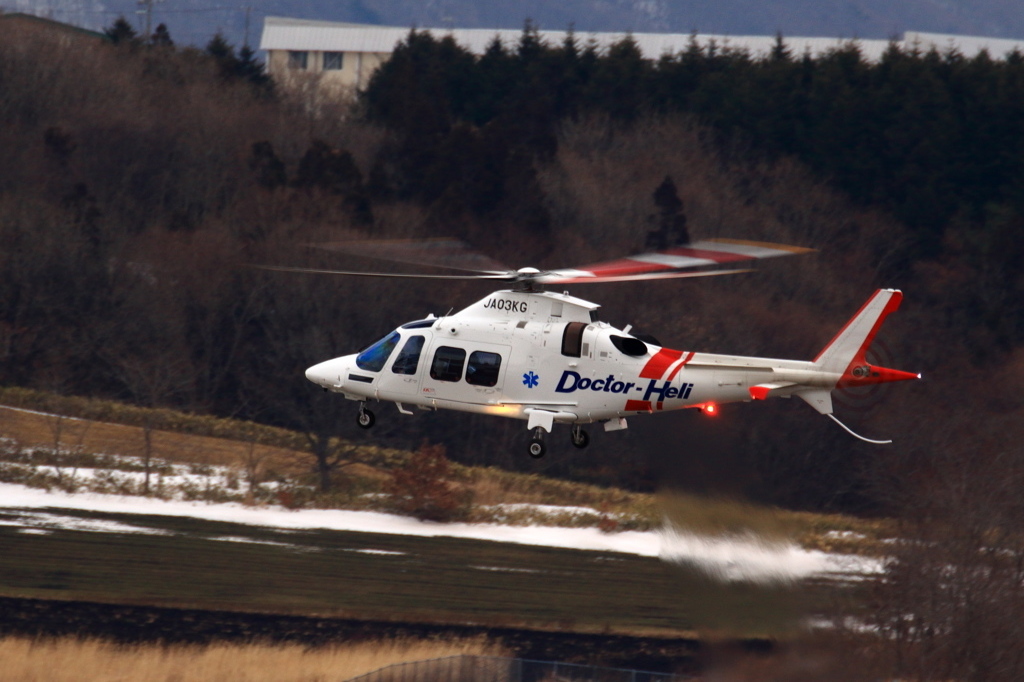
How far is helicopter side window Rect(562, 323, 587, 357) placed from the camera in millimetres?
22078

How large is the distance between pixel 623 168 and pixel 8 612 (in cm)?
4549

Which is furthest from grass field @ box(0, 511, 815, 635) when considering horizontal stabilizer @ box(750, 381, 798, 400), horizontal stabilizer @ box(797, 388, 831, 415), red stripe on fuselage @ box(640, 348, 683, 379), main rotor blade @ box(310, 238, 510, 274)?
main rotor blade @ box(310, 238, 510, 274)

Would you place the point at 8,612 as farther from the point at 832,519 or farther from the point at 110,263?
the point at 110,263

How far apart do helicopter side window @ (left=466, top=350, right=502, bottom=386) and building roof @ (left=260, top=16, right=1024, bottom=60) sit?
6755cm

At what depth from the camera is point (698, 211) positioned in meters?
67.6

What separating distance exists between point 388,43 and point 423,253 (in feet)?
300

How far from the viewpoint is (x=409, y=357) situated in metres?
23.1

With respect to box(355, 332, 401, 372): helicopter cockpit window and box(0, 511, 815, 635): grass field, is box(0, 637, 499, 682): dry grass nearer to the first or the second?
box(0, 511, 815, 635): grass field

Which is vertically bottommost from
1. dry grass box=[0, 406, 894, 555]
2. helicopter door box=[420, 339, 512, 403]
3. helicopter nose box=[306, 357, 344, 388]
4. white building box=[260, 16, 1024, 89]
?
dry grass box=[0, 406, 894, 555]

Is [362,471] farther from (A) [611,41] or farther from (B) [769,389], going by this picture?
(A) [611,41]

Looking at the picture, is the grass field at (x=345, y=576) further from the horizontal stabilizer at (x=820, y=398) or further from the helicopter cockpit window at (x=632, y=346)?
the horizontal stabilizer at (x=820, y=398)

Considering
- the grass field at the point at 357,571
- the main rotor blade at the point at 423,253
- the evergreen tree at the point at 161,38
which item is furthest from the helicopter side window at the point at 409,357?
the evergreen tree at the point at 161,38

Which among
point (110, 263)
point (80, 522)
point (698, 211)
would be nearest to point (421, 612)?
point (80, 522)

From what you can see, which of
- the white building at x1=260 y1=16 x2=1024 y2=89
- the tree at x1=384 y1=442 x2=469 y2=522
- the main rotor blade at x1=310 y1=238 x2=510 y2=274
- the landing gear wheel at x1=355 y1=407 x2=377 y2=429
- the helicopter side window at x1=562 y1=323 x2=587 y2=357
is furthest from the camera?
the white building at x1=260 y1=16 x2=1024 y2=89
